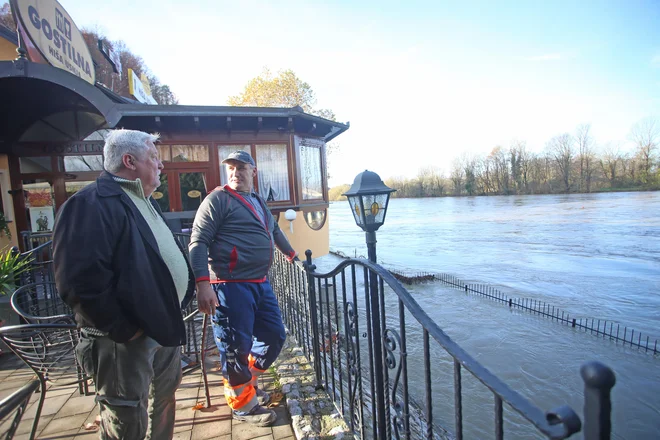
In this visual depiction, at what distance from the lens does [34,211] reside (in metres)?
8.71

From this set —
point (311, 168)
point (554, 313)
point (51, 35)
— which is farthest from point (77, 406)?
point (554, 313)

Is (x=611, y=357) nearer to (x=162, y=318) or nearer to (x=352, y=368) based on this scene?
(x=352, y=368)

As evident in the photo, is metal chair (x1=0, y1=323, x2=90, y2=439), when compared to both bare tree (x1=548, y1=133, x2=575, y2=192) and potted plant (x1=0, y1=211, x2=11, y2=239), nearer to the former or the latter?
potted plant (x1=0, y1=211, x2=11, y2=239)

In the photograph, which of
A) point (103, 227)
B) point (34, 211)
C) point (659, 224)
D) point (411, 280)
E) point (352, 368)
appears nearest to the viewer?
point (103, 227)

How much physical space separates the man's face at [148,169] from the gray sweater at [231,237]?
0.54 metres

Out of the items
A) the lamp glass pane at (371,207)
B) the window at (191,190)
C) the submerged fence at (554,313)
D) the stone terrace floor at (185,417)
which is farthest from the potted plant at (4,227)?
the submerged fence at (554,313)

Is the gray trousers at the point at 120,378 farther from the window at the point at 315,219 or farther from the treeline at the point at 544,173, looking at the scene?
the treeline at the point at 544,173

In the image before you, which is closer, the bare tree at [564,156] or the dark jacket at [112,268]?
the dark jacket at [112,268]

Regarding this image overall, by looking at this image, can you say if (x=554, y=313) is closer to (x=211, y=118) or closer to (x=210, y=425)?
(x=211, y=118)

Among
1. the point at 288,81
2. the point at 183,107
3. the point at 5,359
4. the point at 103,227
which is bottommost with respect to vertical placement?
the point at 5,359

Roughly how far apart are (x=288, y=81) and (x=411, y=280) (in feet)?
60.2

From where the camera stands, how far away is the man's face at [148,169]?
177 cm

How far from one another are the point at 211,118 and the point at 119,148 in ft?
27.6

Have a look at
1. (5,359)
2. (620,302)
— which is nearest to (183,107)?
(5,359)
